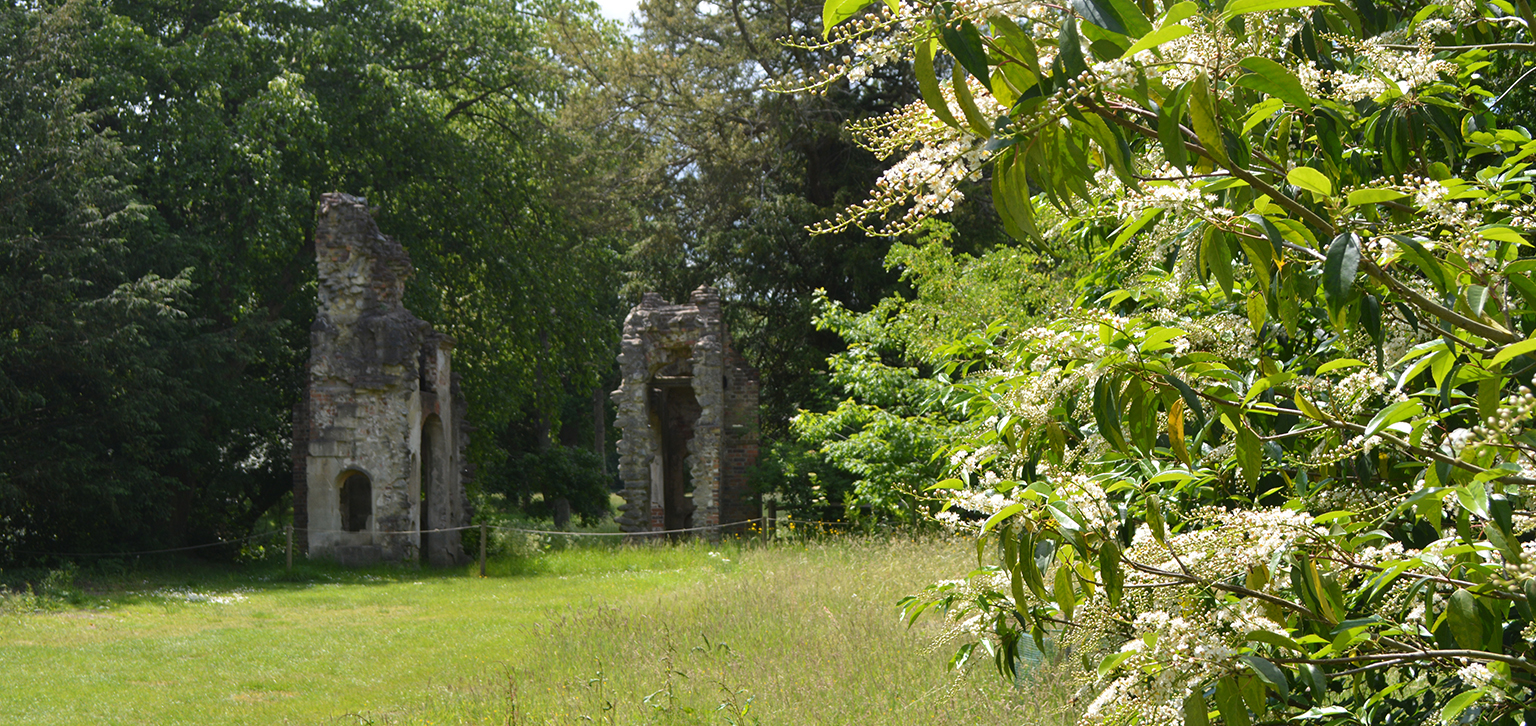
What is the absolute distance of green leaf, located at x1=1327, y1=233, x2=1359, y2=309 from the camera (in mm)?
1578

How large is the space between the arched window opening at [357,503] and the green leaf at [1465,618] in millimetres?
19744

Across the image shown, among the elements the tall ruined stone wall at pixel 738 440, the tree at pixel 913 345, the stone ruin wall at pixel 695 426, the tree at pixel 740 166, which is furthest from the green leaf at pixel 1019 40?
the tree at pixel 740 166

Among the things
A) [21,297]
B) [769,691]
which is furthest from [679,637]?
[21,297]

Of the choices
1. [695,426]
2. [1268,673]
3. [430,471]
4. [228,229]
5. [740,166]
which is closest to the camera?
[1268,673]

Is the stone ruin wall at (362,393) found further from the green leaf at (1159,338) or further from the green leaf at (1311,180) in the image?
the green leaf at (1311,180)

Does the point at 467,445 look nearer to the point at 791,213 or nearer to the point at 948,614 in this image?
the point at 791,213

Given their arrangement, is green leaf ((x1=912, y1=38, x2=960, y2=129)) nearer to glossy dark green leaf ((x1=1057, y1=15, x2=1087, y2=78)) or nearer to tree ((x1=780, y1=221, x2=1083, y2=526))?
glossy dark green leaf ((x1=1057, y1=15, x2=1087, y2=78))

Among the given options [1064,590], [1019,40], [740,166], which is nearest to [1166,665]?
[1064,590]

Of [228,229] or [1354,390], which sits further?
[228,229]

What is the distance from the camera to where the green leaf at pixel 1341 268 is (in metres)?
1.58

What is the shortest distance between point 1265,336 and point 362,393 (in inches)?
634

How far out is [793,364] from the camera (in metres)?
24.1

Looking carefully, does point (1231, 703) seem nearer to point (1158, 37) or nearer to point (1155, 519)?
point (1155, 519)

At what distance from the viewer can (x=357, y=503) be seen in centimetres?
2038
